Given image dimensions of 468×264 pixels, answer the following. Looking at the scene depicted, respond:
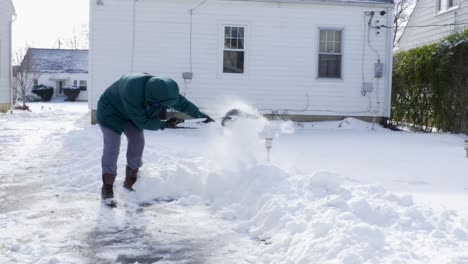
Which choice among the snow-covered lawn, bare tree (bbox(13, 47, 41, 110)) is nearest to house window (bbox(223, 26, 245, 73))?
the snow-covered lawn

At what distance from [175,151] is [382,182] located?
408 centimetres

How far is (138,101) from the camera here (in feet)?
19.7

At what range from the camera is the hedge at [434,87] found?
13336 millimetres

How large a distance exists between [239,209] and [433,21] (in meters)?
20.7

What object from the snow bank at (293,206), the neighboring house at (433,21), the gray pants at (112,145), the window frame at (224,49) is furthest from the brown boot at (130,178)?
the neighboring house at (433,21)

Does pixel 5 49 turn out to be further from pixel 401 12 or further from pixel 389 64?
pixel 401 12

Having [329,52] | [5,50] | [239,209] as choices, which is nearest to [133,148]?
[239,209]

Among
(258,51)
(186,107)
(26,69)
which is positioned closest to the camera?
(186,107)

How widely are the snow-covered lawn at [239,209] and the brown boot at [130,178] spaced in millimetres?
146

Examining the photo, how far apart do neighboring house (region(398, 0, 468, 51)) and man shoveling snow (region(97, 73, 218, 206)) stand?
56.1 feet

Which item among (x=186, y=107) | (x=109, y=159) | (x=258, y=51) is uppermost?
(x=258, y=51)

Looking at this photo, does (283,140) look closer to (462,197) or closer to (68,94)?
(462,197)

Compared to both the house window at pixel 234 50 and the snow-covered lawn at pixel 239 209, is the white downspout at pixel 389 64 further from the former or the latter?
the snow-covered lawn at pixel 239 209

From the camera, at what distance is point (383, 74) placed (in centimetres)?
1620
